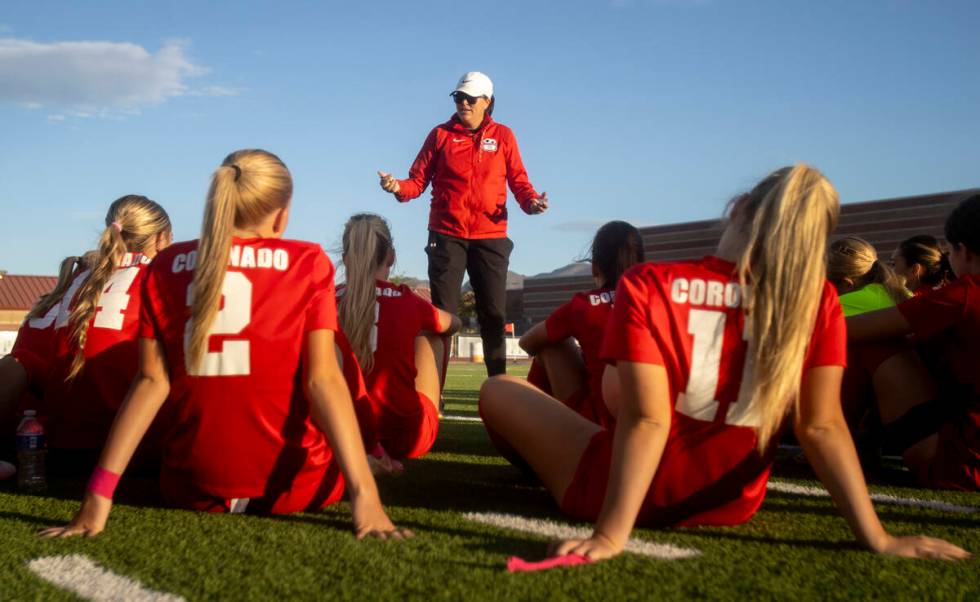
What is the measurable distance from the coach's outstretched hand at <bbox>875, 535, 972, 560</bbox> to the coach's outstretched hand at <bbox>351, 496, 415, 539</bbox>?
1.55m

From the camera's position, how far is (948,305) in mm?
3982

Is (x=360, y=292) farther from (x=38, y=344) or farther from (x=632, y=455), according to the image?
(x=632, y=455)

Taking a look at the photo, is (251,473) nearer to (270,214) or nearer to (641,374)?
(270,214)

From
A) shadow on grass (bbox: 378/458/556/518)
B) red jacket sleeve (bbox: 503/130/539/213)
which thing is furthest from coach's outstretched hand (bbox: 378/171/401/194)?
shadow on grass (bbox: 378/458/556/518)

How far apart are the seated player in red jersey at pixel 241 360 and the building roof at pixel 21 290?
224 feet

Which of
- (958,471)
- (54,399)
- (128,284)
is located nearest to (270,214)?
(128,284)

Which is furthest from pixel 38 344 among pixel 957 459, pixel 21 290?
pixel 21 290

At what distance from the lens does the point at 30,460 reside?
4.26 m

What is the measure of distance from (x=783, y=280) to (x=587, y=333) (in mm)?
1672

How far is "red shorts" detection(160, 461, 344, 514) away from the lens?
11.4ft

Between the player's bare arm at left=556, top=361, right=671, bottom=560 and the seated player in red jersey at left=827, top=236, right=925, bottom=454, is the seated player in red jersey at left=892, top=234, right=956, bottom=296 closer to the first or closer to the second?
the seated player in red jersey at left=827, top=236, right=925, bottom=454

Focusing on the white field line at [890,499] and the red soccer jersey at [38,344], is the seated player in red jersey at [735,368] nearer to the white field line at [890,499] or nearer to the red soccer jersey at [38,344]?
the white field line at [890,499]

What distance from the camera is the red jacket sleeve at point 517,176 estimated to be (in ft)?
26.0

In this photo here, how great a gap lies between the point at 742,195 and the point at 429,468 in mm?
2676
